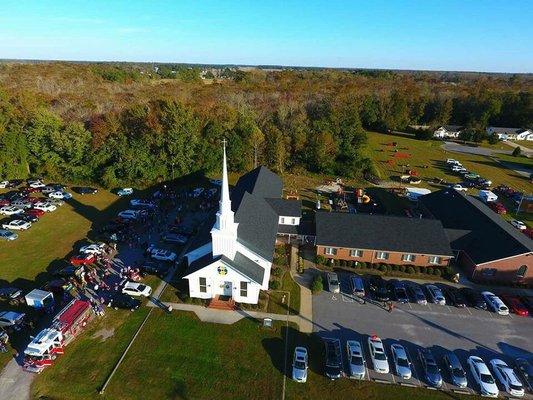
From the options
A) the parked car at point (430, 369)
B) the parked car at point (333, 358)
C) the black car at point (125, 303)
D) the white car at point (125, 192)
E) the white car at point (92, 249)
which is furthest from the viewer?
the white car at point (125, 192)

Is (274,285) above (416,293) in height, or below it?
above

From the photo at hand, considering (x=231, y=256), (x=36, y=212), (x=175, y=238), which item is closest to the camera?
(x=231, y=256)

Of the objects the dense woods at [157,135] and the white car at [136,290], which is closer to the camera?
the white car at [136,290]

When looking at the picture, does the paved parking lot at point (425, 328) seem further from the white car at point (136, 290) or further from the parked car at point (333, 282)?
the white car at point (136, 290)

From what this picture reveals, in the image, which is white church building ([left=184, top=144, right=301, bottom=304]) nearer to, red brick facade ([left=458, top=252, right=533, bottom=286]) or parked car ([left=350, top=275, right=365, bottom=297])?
parked car ([left=350, top=275, right=365, bottom=297])

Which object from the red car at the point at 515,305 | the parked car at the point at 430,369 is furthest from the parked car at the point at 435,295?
the parked car at the point at 430,369

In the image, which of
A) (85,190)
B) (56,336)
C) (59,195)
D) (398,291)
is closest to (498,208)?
(398,291)

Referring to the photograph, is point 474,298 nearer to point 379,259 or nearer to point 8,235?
point 379,259
